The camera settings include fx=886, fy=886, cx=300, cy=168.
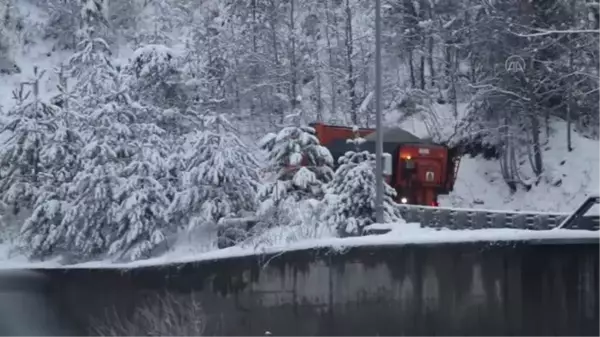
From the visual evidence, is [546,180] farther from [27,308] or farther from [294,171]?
[27,308]

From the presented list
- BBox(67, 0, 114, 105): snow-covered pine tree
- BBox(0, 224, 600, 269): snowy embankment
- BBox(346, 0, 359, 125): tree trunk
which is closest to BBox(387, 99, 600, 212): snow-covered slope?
BBox(346, 0, 359, 125): tree trunk

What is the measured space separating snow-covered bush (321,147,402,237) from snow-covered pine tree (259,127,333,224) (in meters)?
0.91

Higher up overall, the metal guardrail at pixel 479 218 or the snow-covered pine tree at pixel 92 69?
the snow-covered pine tree at pixel 92 69

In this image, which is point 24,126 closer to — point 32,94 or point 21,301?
point 32,94

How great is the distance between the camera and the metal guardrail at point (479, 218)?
19625 mm

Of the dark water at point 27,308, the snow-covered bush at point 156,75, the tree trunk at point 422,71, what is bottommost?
the dark water at point 27,308

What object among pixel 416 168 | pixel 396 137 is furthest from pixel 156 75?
pixel 416 168

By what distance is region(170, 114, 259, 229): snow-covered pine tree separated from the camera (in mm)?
24453

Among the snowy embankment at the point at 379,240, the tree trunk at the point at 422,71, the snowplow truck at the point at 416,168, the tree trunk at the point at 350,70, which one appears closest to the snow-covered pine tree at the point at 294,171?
the snowy embankment at the point at 379,240

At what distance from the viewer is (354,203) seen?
22969 millimetres

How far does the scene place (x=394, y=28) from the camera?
142ft

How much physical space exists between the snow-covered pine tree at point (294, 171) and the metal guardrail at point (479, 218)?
2731mm

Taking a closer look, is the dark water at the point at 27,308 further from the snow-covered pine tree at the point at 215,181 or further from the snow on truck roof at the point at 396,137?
the snow on truck roof at the point at 396,137

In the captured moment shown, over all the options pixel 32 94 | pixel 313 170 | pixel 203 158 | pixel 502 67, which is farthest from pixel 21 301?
pixel 502 67
